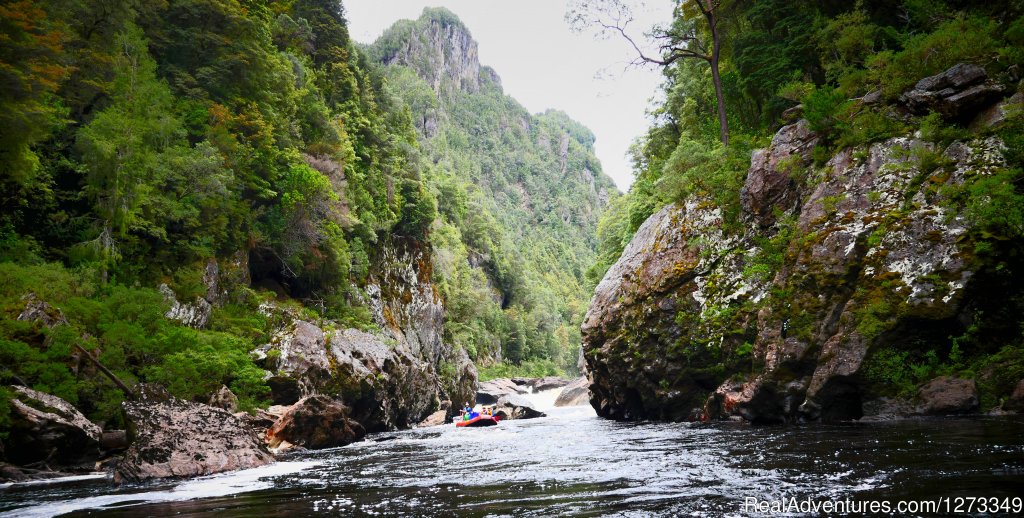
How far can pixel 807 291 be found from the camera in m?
13.3

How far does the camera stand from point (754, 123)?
77.0 ft

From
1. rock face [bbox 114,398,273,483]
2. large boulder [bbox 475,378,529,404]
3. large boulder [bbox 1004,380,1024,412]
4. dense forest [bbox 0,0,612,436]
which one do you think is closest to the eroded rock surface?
large boulder [bbox 1004,380,1024,412]

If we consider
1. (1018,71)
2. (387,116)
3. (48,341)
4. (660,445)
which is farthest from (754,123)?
(387,116)

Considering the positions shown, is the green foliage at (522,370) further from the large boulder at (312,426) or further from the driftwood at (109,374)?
the driftwood at (109,374)

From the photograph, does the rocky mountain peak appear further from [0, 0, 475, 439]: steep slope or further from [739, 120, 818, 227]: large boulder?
[739, 120, 818, 227]: large boulder

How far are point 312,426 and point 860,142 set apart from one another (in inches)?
683

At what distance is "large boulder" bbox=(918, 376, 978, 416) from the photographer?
10.1 m

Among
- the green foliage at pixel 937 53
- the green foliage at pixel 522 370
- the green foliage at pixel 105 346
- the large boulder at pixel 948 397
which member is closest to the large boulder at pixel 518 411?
the green foliage at pixel 105 346

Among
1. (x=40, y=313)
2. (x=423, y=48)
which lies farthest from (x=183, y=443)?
(x=423, y=48)

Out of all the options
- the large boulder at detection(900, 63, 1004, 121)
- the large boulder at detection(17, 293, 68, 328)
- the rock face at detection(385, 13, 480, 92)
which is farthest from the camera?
the rock face at detection(385, 13, 480, 92)

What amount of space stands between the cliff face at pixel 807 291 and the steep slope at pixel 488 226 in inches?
1310

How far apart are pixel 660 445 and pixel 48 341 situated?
44.6ft

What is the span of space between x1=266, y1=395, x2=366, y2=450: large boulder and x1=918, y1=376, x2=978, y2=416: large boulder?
15.4m

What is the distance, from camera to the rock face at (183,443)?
32.1ft
